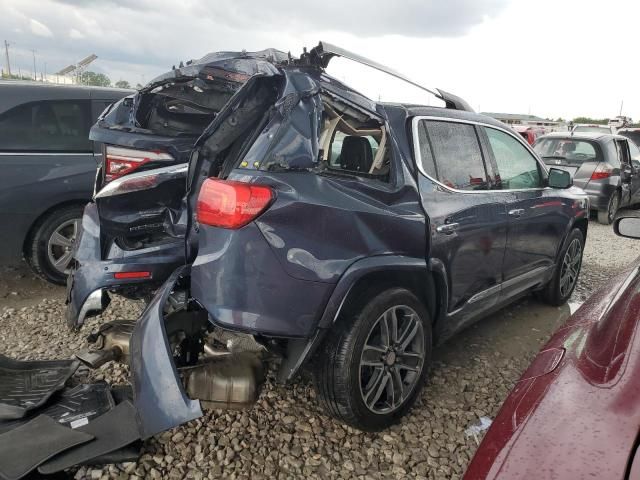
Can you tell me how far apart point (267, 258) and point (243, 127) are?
0.77 meters

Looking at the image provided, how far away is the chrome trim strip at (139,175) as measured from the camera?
311cm

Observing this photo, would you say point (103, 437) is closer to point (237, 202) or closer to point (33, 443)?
point (33, 443)

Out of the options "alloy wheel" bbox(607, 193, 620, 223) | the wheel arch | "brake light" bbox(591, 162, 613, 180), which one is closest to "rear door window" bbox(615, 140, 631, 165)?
"alloy wheel" bbox(607, 193, 620, 223)

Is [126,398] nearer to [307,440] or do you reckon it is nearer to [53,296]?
[307,440]

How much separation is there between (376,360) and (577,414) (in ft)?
4.93

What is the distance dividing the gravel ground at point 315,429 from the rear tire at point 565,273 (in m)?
0.68

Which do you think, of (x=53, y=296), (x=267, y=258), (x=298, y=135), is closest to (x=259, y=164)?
(x=298, y=135)

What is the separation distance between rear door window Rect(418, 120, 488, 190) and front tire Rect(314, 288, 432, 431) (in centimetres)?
79

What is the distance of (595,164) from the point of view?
9.07 metres

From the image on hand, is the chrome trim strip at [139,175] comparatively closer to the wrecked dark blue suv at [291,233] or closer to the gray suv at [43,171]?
the wrecked dark blue suv at [291,233]

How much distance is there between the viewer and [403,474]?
245 centimetres

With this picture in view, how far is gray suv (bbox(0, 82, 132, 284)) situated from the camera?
4.46 meters

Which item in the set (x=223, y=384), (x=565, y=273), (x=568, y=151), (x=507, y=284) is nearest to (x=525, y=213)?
(x=507, y=284)

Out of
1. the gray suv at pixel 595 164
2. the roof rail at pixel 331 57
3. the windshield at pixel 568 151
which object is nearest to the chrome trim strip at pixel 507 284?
the roof rail at pixel 331 57
